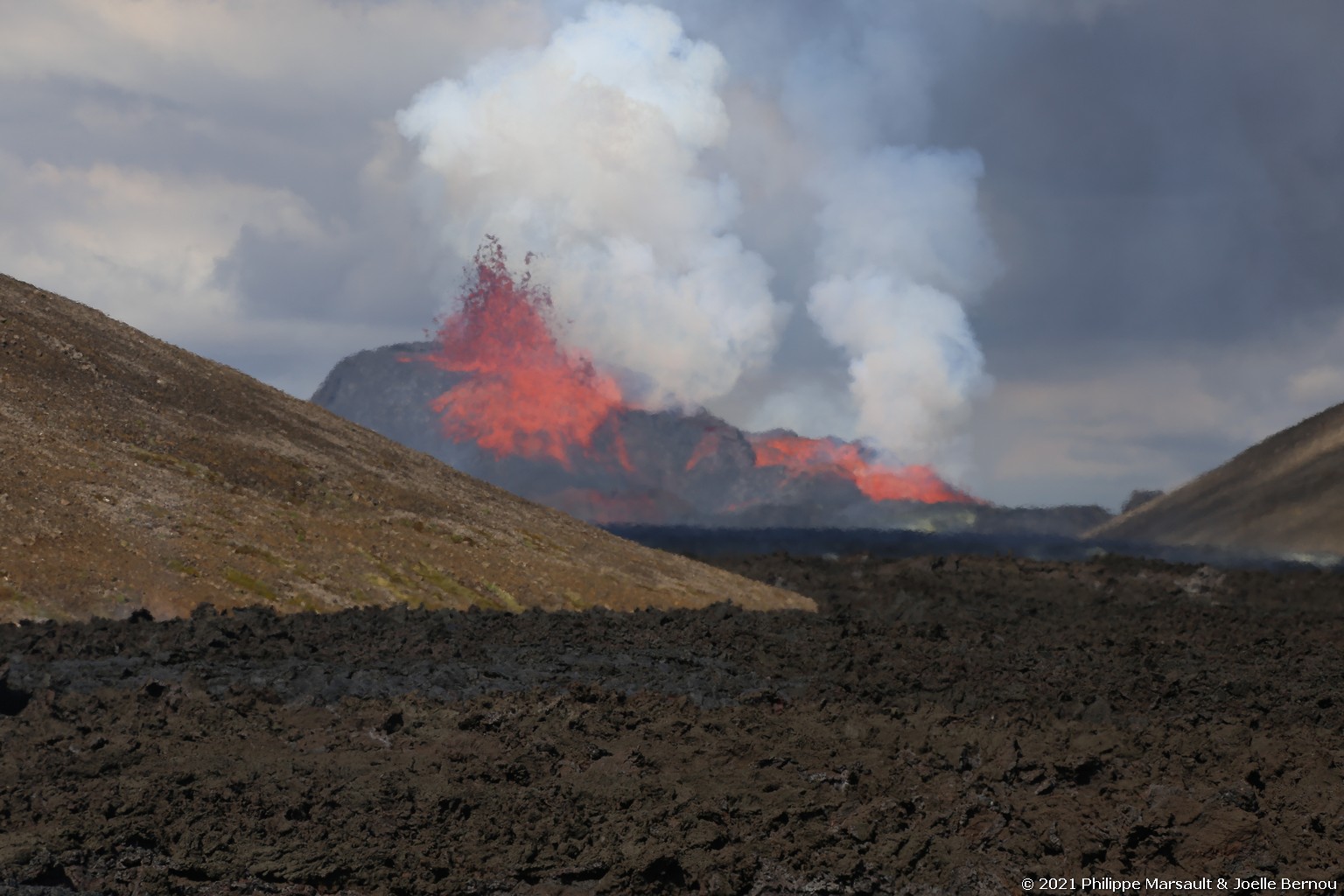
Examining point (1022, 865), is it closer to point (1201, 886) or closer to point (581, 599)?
point (1201, 886)

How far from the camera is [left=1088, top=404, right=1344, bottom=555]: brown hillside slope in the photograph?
427ft

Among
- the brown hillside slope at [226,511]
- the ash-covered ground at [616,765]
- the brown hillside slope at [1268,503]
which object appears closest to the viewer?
the ash-covered ground at [616,765]

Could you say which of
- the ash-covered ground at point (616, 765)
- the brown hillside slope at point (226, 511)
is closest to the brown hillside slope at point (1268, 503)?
the brown hillside slope at point (226, 511)

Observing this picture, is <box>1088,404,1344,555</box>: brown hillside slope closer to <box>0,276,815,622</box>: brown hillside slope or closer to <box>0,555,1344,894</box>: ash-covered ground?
<box>0,276,815,622</box>: brown hillside slope

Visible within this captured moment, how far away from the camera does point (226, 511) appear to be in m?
36.5

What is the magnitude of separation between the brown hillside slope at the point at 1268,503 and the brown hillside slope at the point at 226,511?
3766 inches

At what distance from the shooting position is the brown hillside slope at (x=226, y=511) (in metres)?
31.0

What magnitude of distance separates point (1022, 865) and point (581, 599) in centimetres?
2639

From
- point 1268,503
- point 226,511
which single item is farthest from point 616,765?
point 1268,503

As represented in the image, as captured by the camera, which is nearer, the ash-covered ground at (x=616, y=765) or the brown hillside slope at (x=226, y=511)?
the ash-covered ground at (x=616, y=765)

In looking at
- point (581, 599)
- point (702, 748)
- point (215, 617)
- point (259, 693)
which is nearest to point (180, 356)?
point (581, 599)

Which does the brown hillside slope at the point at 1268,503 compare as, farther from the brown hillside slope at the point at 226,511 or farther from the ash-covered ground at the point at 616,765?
the ash-covered ground at the point at 616,765

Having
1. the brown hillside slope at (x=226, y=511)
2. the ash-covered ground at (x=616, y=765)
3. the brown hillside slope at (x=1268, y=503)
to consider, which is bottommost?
the ash-covered ground at (x=616, y=765)

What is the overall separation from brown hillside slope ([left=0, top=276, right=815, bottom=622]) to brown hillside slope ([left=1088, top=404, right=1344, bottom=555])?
9565cm
